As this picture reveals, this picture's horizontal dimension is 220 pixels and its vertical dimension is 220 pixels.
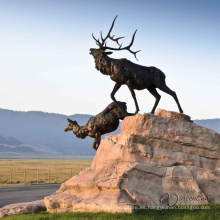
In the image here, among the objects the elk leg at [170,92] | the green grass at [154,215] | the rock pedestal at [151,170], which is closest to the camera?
the green grass at [154,215]

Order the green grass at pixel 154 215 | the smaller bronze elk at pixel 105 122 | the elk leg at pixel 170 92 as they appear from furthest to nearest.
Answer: the smaller bronze elk at pixel 105 122
the elk leg at pixel 170 92
the green grass at pixel 154 215

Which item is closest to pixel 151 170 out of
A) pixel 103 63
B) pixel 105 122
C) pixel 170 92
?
pixel 170 92

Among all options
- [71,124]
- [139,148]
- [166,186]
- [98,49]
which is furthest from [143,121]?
[71,124]

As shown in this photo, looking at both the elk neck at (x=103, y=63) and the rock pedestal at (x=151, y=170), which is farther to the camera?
the elk neck at (x=103, y=63)

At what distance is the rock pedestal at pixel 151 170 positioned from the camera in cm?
1441

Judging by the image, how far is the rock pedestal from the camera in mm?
14414

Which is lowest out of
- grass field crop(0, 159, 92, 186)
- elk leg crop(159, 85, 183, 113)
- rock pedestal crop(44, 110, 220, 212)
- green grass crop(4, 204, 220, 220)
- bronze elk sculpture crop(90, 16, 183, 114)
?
grass field crop(0, 159, 92, 186)

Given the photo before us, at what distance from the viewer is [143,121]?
607 inches

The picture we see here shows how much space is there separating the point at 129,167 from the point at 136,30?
20.3 feet

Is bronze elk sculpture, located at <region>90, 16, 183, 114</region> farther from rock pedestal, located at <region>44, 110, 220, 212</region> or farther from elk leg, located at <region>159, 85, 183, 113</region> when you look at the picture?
rock pedestal, located at <region>44, 110, 220, 212</region>

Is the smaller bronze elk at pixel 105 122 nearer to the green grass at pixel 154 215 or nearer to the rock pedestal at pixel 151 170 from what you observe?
the rock pedestal at pixel 151 170

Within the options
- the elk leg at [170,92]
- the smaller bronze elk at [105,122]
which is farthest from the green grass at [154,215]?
the smaller bronze elk at [105,122]

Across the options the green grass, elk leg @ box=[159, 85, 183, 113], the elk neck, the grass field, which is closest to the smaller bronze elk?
the elk neck

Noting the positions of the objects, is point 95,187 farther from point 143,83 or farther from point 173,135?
point 143,83
